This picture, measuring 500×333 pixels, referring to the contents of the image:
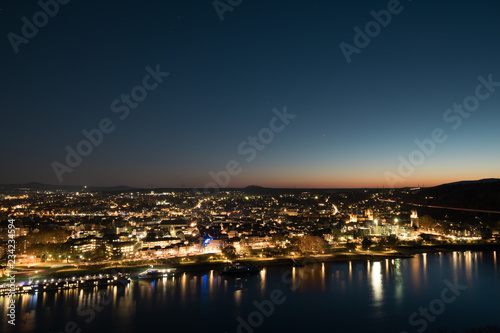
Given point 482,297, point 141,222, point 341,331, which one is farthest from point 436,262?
point 141,222

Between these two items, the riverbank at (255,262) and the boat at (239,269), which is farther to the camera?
the boat at (239,269)

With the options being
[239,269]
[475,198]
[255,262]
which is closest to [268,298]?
[239,269]

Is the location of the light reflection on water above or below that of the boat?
below

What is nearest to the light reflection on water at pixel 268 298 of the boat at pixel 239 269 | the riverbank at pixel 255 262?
the boat at pixel 239 269

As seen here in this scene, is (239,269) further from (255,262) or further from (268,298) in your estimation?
(268,298)

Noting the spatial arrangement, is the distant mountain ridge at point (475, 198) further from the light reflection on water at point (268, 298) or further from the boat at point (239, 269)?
the boat at point (239, 269)

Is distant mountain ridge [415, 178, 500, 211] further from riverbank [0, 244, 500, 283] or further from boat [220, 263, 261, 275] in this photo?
boat [220, 263, 261, 275]

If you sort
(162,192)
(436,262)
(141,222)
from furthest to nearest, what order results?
(162,192) < (141,222) < (436,262)

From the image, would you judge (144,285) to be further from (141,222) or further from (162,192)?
(162,192)

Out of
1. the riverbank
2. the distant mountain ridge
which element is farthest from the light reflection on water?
the distant mountain ridge
